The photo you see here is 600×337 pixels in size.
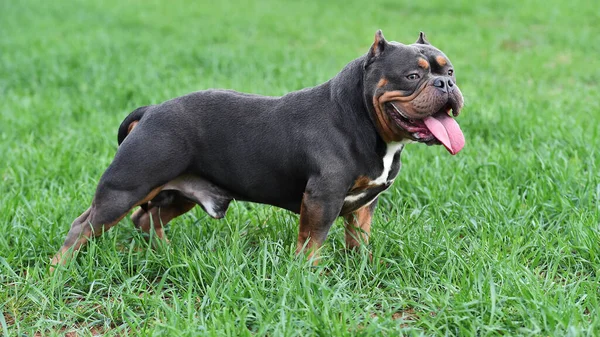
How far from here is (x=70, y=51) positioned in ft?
32.4

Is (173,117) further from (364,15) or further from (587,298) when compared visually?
(364,15)

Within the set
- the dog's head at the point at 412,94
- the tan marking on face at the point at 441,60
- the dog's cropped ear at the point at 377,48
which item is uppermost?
the dog's cropped ear at the point at 377,48

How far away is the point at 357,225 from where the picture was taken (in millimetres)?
3902

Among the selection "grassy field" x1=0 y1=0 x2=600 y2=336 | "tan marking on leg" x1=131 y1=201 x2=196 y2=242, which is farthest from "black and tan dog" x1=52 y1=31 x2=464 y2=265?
"grassy field" x1=0 y1=0 x2=600 y2=336

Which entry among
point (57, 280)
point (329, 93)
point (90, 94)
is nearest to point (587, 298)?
point (329, 93)

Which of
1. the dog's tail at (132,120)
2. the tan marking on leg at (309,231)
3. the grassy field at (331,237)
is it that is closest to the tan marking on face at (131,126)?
the dog's tail at (132,120)

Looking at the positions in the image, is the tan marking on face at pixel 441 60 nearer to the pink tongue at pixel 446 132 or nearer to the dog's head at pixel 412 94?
the dog's head at pixel 412 94

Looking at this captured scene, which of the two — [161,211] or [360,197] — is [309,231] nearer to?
[360,197]

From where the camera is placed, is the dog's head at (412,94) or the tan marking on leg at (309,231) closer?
the dog's head at (412,94)

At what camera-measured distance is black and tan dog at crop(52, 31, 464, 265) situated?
3393mm

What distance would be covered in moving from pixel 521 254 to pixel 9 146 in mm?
4426

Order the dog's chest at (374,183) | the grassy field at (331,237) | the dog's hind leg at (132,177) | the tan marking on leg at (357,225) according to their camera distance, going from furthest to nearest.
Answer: the tan marking on leg at (357,225)
the dog's hind leg at (132,177)
the dog's chest at (374,183)
the grassy field at (331,237)

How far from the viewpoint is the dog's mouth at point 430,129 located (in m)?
3.36

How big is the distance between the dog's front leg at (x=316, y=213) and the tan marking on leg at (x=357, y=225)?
1.14ft
